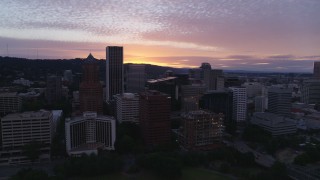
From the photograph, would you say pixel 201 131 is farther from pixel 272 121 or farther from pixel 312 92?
pixel 312 92

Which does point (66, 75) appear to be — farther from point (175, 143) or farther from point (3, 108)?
point (175, 143)

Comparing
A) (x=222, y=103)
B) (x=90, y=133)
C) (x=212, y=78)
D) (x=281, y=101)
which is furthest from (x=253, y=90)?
(x=90, y=133)

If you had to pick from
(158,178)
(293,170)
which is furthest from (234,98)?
(158,178)

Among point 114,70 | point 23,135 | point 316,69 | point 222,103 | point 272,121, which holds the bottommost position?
point 23,135

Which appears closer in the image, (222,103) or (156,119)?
(156,119)

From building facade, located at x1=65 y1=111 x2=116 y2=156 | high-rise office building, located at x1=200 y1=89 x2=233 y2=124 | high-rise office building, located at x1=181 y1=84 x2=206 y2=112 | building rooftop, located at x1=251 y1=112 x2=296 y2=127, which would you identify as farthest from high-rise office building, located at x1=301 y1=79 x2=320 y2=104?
building facade, located at x1=65 y1=111 x2=116 y2=156

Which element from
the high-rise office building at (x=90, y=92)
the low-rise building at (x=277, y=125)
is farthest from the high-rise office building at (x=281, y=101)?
the high-rise office building at (x=90, y=92)
